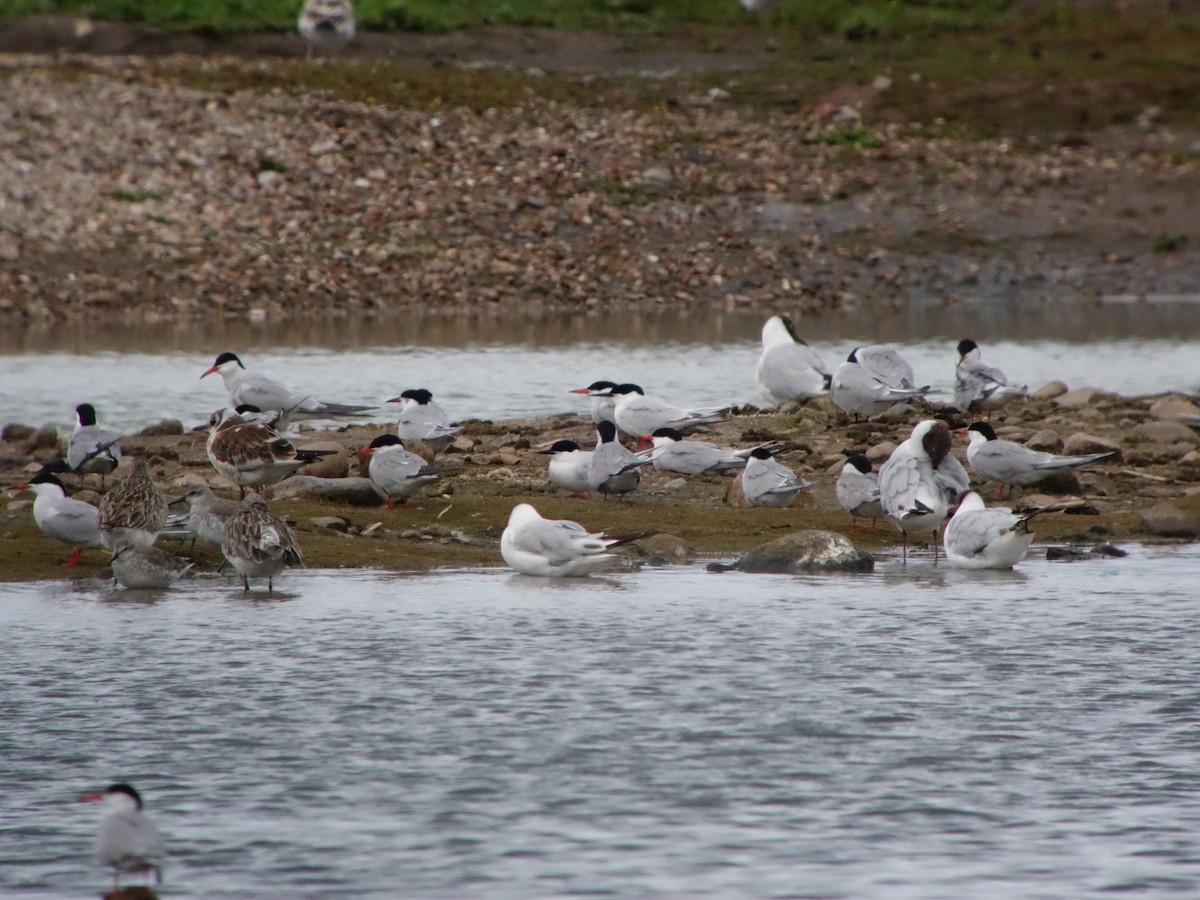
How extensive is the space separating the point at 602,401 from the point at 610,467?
307 cm

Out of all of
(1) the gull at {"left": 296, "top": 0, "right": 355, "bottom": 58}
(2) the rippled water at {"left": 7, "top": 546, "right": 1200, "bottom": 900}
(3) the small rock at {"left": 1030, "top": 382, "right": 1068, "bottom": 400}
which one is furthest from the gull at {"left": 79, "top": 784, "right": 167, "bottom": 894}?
(1) the gull at {"left": 296, "top": 0, "right": 355, "bottom": 58}

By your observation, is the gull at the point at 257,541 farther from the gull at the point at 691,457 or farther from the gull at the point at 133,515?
the gull at the point at 691,457

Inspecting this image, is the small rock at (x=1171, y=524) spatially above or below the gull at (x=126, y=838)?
above

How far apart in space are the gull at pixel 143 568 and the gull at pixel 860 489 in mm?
4657

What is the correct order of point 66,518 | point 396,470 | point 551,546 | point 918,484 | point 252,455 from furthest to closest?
point 396,470 → point 252,455 → point 918,484 → point 66,518 → point 551,546

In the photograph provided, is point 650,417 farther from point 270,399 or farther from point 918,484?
point 918,484

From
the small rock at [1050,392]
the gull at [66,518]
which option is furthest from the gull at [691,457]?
the small rock at [1050,392]

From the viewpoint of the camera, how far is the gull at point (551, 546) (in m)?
12.4

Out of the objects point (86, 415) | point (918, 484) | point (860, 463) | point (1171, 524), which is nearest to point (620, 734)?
point (918, 484)

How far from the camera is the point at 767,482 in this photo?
14.6 meters

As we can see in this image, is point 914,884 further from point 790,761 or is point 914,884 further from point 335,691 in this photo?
point 335,691

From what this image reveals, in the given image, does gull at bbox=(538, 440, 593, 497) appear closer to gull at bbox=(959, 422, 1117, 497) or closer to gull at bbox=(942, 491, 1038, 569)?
gull at bbox=(959, 422, 1117, 497)

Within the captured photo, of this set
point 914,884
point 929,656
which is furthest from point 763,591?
point 914,884

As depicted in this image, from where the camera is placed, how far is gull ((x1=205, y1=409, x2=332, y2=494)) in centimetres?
1416
